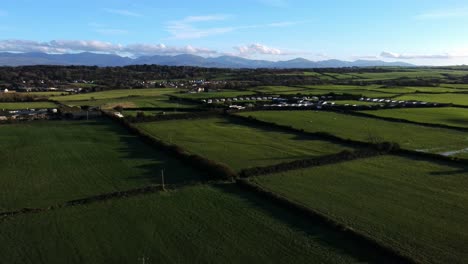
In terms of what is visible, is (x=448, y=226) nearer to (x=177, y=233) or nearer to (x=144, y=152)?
(x=177, y=233)

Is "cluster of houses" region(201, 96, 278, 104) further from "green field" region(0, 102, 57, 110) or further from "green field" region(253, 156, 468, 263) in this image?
"green field" region(253, 156, 468, 263)

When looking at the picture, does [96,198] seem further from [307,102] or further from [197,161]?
[307,102]

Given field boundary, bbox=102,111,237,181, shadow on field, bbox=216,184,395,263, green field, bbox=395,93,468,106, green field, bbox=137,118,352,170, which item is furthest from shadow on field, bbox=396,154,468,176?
green field, bbox=395,93,468,106

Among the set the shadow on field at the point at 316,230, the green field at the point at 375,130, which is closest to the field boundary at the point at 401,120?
the green field at the point at 375,130

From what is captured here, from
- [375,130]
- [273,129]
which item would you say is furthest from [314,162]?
[273,129]

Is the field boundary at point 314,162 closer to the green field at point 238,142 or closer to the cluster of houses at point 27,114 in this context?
the green field at point 238,142

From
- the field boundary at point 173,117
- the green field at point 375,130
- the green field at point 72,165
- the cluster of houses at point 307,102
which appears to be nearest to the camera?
the green field at point 72,165
